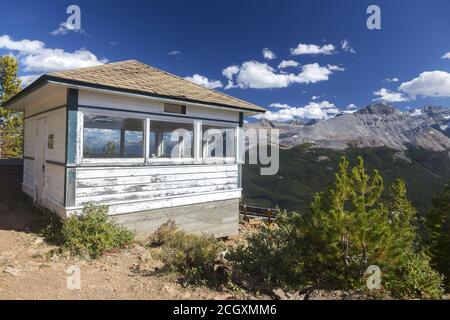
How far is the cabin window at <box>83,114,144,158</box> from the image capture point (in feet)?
27.2

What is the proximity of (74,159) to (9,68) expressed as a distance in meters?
31.9

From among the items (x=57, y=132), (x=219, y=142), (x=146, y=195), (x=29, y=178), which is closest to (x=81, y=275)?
(x=146, y=195)

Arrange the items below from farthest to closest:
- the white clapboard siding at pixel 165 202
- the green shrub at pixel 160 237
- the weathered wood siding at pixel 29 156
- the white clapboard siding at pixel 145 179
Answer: the weathered wood siding at pixel 29 156 < the green shrub at pixel 160 237 < the white clapboard siding at pixel 165 202 < the white clapboard siding at pixel 145 179

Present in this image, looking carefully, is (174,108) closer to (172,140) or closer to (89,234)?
(172,140)

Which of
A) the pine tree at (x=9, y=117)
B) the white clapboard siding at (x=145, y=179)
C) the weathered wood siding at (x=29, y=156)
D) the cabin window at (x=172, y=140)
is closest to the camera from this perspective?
the white clapboard siding at (x=145, y=179)

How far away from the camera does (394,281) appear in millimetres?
4887

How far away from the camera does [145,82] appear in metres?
8.84

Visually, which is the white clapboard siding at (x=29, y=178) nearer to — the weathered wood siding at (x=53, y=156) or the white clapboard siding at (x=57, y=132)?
the weathered wood siding at (x=53, y=156)

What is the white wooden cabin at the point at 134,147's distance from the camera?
724 centimetres

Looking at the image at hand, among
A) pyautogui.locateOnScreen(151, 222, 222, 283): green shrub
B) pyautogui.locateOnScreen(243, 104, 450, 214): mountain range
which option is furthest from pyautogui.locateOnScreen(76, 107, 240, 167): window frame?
pyautogui.locateOnScreen(243, 104, 450, 214): mountain range

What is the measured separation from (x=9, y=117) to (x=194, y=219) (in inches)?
1322

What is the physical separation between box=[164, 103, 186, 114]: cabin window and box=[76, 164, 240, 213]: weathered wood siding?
172 cm

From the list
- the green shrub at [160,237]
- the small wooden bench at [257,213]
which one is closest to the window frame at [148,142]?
the green shrub at [160,237]

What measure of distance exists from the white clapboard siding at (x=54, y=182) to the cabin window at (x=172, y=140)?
2938mm
